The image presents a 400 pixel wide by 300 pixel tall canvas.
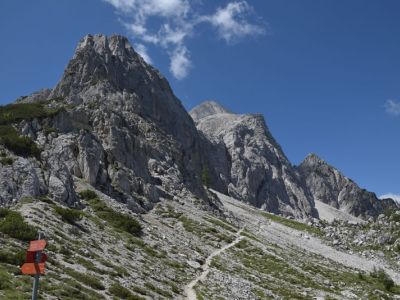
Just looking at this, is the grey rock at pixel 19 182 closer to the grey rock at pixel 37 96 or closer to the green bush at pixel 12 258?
the green bush at pixel 12 258

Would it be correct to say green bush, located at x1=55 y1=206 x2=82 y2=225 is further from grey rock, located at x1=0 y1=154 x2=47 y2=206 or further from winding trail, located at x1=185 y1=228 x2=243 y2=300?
winding trail, located at x1=185 y1=228 x2=243 y2=300

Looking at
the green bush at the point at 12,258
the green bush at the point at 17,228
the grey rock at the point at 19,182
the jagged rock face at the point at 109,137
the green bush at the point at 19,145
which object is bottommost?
the green bush at the point at 12,258

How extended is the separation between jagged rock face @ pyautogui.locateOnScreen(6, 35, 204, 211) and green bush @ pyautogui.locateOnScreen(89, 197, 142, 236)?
175 inches

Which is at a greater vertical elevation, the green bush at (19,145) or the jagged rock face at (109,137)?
the jagged rock face at (109,137)

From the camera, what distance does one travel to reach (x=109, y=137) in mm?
105312

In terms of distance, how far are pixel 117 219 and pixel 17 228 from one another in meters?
25.5

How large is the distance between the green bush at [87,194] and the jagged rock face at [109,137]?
371cm

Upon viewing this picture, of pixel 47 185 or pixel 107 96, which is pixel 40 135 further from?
pixel 107 96

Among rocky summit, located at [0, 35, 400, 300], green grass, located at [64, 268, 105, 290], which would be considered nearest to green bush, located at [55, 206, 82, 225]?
rocky summit, located at [0, 35, 400, 300]

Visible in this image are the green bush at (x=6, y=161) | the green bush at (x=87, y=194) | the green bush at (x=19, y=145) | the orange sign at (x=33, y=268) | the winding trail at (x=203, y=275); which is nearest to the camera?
the orange sign at (x=33, y=268)

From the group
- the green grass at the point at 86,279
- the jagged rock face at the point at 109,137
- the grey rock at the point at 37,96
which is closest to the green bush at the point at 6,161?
the jagged rock face at the point at 109,137

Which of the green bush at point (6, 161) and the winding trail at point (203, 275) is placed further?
the green bush at point (6, 161)

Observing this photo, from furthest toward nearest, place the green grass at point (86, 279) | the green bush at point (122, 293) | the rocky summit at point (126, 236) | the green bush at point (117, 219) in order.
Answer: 1. the green bush at point (117, 219)
2. the rocky summit at point (126, 236)
3. the green bush at point (122, 293)
4. the green grass at point (86, 279)

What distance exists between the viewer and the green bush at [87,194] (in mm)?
66556
